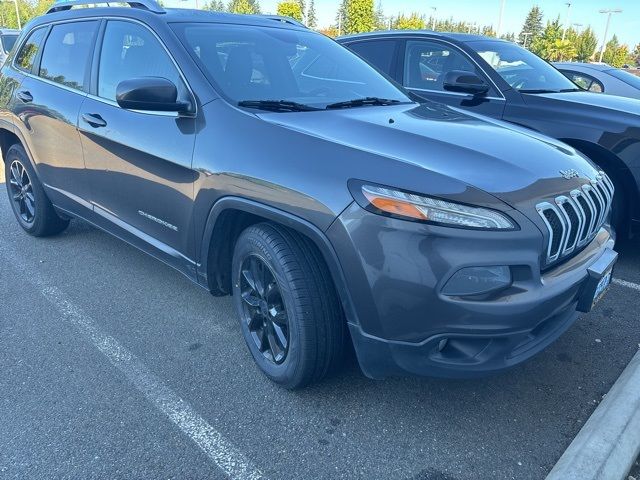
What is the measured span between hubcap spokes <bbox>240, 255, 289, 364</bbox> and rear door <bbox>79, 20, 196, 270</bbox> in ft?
1.37

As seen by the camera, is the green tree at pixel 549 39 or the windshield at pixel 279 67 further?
the green tree at pixel 549 39

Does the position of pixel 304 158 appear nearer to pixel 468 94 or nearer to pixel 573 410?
pixel 573 410

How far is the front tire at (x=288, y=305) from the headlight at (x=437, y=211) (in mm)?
456

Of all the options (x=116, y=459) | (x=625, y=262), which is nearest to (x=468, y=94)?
(x=625, y=262)

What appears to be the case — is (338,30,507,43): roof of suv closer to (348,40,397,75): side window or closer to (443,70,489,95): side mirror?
(348,40,397,75): side window

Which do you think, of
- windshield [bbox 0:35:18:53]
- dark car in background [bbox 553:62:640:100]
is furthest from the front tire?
windshield [bbox 0:35:18:53]

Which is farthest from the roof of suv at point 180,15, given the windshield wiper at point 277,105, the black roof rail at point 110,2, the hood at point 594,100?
the hood at point 594,100

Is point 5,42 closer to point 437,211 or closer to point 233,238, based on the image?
point 233,238

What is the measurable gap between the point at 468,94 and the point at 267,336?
3.21 meters

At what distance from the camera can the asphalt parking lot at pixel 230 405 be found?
217cm

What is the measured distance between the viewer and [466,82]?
15.1 ft

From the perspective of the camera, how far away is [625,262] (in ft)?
13.9

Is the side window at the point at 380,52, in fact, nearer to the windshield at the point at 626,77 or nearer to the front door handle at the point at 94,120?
the front door handle at the point at 94,120

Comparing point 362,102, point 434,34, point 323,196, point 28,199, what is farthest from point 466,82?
point 28,199
